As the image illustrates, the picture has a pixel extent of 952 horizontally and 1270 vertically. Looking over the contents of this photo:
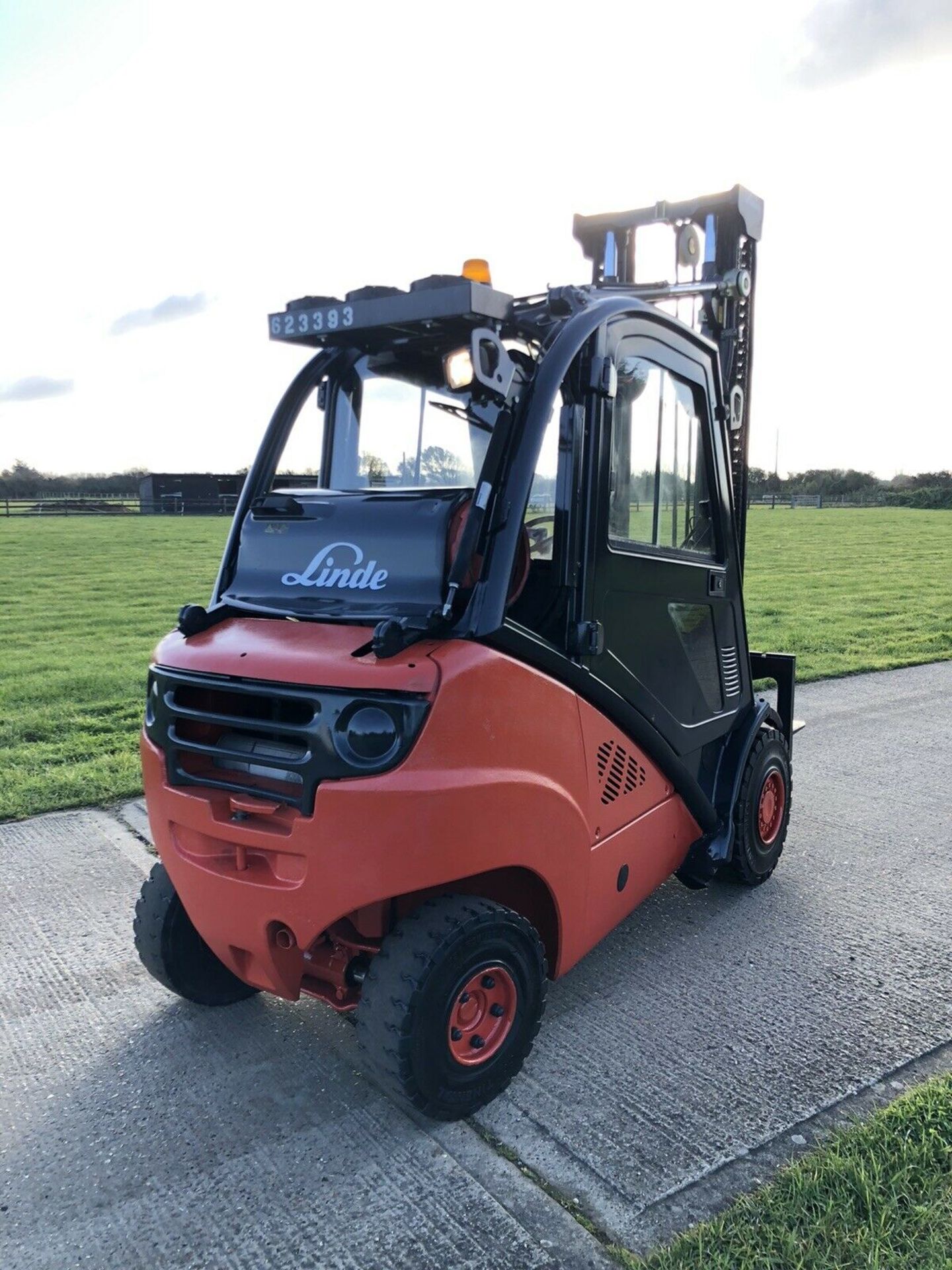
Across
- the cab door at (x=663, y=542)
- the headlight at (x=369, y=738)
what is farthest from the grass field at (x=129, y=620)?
the headlight at (x=369, y=738)

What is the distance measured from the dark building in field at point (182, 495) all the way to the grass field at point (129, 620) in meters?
12.6

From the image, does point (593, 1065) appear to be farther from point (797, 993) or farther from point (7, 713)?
point (7, 713)

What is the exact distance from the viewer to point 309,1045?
3.39 meters

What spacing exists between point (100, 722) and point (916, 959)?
6.00 m

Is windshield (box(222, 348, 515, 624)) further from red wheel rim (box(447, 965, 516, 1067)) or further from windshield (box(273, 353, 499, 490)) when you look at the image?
red wheel rim (box(447, 965, 516, 1067))

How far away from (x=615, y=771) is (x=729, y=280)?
2543mm

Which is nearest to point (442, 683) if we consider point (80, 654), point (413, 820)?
point (413, 820)

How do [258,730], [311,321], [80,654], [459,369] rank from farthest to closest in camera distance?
[80,654] → [311,321] → [459,369] → [258,730]

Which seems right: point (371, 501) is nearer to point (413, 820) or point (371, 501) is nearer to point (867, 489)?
point (413, 820)

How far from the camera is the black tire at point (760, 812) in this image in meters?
4.43

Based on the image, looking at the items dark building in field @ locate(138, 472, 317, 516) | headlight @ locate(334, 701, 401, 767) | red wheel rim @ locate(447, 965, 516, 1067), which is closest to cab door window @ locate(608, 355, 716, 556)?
headlight @ locate(334, 701, 401, 767)

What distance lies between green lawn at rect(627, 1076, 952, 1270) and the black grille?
1.42m

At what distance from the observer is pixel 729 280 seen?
4676mm

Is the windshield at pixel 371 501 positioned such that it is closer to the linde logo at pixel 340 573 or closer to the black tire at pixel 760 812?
the linde logo at pixel 340 573
